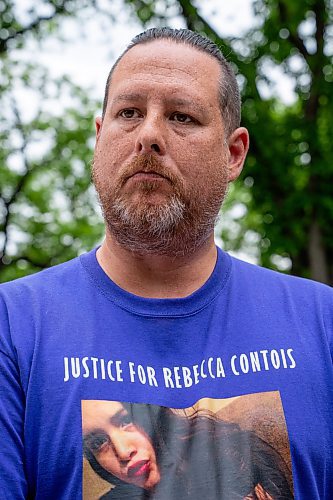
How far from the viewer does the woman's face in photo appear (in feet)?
6.54

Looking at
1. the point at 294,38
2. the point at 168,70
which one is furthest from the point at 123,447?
the point at 294,38

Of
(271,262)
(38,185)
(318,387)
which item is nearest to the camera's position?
(318,387)

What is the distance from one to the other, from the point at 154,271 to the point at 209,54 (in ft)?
2.49

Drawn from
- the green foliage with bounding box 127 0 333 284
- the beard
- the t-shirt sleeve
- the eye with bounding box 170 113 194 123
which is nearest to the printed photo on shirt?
the t-shirt sleeve

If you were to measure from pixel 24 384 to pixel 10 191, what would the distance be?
15.8 meters

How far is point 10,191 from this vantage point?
17.5 metres

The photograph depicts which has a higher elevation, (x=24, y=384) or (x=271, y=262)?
(x=271, y=262)

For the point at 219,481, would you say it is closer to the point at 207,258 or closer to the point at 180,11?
the point at 207,258

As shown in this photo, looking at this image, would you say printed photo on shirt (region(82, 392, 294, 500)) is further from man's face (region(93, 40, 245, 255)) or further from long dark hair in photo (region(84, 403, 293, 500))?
man's face (region(93, 40, 245, 255))

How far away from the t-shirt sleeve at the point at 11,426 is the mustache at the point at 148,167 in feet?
1.98

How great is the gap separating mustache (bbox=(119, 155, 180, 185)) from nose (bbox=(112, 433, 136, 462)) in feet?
2.48

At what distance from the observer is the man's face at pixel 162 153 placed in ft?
7.55

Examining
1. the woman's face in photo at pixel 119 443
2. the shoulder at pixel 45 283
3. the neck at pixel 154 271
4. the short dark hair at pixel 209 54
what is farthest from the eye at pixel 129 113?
the woman's face in photo at pixel 119 443

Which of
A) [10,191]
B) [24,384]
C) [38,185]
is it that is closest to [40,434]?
[24,384]
